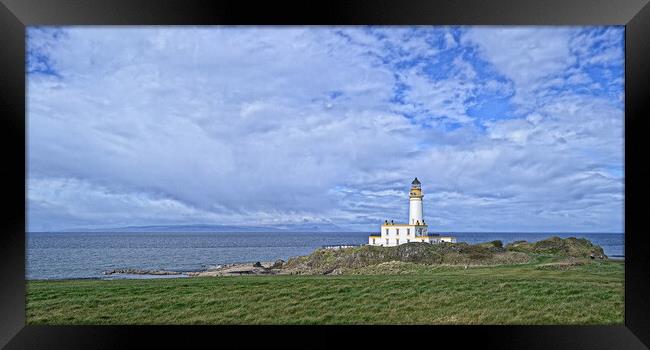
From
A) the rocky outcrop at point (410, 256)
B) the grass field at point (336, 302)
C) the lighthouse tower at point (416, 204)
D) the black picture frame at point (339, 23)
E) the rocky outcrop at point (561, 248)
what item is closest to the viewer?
the black picture frame at point (339, 23)

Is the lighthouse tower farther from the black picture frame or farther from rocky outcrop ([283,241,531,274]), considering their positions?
the black picture frame

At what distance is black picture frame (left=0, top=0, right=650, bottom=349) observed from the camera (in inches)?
127

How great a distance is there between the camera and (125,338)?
3.83 metres

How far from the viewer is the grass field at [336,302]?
17.1 feet

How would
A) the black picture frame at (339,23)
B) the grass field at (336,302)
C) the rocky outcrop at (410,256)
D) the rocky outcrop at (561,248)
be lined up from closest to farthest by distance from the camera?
the black picture frame at (339,23) → the grass field at (336,302) → the rocky outcrop at (410,256) → the rocky outcrop at (561,248)

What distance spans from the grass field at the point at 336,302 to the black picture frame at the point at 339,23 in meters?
1.50

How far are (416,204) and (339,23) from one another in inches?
671

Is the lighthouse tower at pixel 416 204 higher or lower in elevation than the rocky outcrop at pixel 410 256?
higher

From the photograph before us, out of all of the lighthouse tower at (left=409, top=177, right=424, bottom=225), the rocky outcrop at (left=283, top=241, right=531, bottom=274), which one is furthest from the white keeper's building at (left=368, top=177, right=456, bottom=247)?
the rocky outcrop at (left=283, top=241, right=531, bottom=274)

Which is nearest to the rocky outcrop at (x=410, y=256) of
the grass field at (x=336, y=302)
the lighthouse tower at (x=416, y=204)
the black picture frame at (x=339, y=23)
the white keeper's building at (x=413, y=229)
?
the white keeper's building at (x=413, y=229)

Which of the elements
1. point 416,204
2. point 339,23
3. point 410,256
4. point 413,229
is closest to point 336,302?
point 339,23

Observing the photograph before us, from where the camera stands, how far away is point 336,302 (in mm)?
5734

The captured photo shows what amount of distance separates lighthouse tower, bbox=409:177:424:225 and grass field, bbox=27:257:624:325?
12614 millimetres

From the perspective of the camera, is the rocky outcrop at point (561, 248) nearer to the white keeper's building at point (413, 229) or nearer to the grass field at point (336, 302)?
the white keeper's building at point (413, 229)
